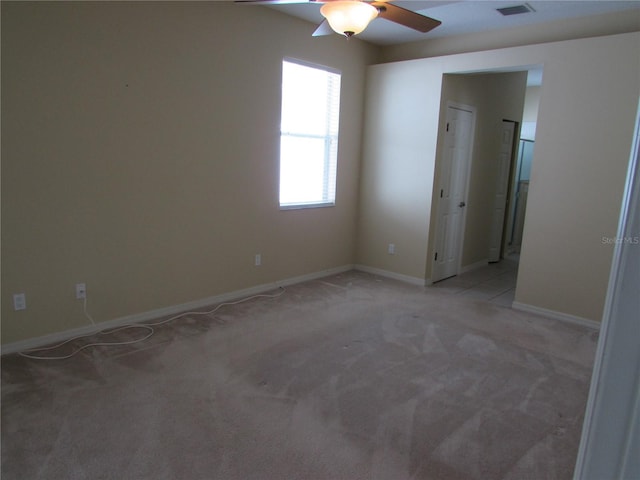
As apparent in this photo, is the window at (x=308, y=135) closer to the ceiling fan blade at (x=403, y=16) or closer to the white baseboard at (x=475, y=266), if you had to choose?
the ceiling fan blade at (x=403, y=16)

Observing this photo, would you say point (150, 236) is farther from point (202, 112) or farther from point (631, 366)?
point (631, 366)

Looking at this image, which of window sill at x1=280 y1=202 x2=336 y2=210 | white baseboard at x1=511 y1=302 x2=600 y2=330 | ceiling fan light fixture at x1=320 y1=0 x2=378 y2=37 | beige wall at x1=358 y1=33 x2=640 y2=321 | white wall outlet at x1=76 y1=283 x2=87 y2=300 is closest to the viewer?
ceiling fan light fixture at x1=320 y1=0 x2=378 y2=37

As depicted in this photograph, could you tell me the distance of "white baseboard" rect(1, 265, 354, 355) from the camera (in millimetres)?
3084

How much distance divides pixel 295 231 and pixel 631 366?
4.43 m

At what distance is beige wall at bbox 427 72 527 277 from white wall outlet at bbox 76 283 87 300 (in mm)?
3518

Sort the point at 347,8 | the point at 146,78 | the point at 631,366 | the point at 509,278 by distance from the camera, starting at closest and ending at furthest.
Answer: the point at 631,366 < the point at 347,8 < the point at 146,78 < the point at 509,278

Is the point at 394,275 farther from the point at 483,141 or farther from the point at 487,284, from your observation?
the point at 483,141

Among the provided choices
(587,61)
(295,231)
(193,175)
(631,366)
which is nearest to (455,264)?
(295,231)

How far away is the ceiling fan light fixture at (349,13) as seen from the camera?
2434mm

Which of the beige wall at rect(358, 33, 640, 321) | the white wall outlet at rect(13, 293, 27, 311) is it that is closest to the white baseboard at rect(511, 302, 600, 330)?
the beige wall at rect(358, 33, 640, 321)

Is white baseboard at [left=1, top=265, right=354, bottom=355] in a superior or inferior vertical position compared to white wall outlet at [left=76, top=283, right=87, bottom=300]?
inferior

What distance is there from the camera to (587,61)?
3.77m

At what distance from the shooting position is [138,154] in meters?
3.47

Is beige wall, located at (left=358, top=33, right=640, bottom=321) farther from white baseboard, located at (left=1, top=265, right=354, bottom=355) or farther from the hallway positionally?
white baseboard, located at (left=1, top=265, right=354, bottom=355)
